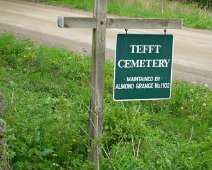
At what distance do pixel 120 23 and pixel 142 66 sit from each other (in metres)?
0.42

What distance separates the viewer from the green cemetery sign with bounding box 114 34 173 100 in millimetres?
5258

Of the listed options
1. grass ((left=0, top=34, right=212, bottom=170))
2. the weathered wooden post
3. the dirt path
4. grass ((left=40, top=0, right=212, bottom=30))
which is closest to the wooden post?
the weathered wooden post

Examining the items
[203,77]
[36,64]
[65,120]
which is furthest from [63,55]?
[65,120]

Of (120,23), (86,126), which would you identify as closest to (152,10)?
(86,126)

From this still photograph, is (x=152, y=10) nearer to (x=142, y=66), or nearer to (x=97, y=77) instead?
(x=142, y=66)

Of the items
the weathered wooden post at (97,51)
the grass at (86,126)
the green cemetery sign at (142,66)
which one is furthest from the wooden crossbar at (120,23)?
the grass at (86,126)

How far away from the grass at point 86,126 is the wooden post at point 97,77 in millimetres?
105

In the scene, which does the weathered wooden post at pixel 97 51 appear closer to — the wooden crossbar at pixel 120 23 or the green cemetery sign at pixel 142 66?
the wooden crossbar at pixel 120 23

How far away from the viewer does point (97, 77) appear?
17.2 feet

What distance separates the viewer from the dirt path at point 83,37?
11.6 m

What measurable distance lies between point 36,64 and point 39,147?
4878mm

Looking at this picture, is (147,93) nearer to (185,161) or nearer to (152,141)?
(152,141)

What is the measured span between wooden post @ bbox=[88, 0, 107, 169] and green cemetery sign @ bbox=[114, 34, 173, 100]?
0.13 meters

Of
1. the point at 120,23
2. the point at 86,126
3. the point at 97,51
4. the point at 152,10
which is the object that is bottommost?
the point at 152,10
